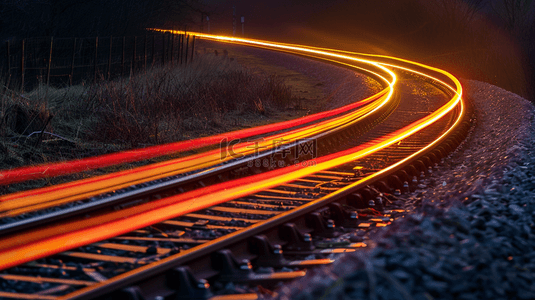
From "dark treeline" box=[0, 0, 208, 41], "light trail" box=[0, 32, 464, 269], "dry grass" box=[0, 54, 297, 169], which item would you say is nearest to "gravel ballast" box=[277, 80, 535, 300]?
"light trail" box=[0, 32, 464, 269]

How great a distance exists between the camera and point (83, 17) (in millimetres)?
20828

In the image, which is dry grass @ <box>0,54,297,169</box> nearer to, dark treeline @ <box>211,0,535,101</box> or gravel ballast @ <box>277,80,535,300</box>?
gravel ballast @ <box>277,80,535,300</box>

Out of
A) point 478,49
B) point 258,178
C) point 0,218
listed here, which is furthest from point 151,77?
point 478,49

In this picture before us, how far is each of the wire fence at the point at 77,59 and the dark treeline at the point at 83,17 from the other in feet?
3.21

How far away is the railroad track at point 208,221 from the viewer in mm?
4500

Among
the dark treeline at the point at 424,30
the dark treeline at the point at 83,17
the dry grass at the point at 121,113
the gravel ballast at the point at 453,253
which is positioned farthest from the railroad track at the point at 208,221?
the dark treeline at the point at 424,30

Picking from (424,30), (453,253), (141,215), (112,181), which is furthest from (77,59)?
(424,30)

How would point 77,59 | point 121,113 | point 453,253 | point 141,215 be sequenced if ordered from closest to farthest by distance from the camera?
1. point 453,253
2. point 141,215
3. point 121,113
4. point 77,59

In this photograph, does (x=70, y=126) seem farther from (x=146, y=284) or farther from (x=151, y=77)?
(x=146, y=284)

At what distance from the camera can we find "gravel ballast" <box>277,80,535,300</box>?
351 cm

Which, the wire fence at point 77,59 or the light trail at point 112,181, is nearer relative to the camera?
the light trail at point 112,181

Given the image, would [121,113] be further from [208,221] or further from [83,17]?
[83,17]

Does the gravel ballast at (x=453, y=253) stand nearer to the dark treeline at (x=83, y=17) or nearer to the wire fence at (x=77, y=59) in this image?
the wire fence at (x=77, y=59)

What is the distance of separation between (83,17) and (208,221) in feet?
56.6
